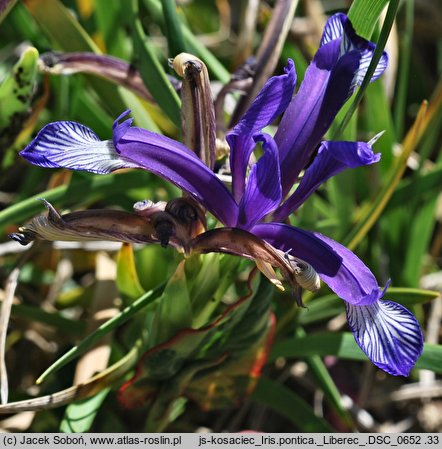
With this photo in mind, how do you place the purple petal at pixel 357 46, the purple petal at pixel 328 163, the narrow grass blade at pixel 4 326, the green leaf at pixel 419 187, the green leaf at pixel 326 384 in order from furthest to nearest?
the green leaf at pixel 419 187, the green leaf at pixel 326 384, the narrow grass blade at pixel 4 326, the purple petal at pixel 357 46, the purple petal at pixel 328 163

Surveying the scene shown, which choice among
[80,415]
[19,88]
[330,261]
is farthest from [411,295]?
[19,88]

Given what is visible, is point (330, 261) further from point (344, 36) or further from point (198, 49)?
point (198, 49)

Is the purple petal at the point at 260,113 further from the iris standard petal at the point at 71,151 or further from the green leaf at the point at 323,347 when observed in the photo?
the green leaf at the point at 323,347

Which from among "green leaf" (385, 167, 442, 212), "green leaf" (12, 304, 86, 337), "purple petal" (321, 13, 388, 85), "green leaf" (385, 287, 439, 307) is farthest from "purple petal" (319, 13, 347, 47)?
"green leaf" (12, 304, 86, 337)

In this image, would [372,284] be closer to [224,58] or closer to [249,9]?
[249,9]

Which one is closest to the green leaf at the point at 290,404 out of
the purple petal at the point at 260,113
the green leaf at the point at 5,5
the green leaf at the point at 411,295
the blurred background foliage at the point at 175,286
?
the blurred background foliage at the point at 175,286
